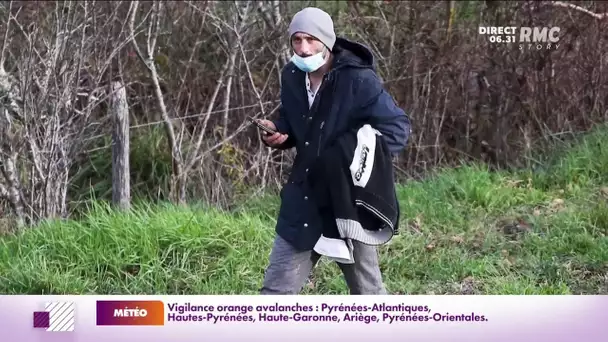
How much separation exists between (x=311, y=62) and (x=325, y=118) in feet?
0.70

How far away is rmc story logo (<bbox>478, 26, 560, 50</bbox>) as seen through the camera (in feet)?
17.6

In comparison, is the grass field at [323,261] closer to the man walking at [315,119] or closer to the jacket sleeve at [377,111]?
the man walking at [315,119]

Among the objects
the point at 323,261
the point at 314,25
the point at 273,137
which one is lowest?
the point at 323,261

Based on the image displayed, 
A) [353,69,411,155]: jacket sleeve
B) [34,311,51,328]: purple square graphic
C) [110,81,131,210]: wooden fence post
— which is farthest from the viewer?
[110,81,131,210]: wooden fence post

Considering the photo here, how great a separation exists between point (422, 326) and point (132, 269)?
1346mm

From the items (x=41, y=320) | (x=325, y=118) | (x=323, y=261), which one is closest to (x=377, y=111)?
(x=325, y=118)

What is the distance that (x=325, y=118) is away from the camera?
3576mm

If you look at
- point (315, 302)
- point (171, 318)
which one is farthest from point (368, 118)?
point (171, 318)

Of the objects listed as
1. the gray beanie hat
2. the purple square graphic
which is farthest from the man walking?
the purple square graphic

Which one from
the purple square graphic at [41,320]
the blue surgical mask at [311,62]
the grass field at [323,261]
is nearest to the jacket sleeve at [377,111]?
the blue surgical mask at [311,62]

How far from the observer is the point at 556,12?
5438 millimetres

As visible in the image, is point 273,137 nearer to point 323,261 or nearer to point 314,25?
point 314,25

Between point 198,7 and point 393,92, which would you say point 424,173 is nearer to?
point 393,92

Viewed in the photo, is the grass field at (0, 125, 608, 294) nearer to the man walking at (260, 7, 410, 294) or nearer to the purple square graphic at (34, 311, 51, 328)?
the purple square graphic at (34, 311, 51, 328)
